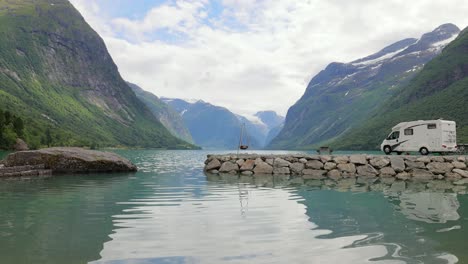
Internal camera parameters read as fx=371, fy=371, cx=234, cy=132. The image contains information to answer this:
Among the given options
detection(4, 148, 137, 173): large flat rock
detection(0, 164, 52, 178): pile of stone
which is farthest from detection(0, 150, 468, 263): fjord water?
detection(4, 148, 137, 173): large flat rock

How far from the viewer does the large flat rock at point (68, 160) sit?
3266cm

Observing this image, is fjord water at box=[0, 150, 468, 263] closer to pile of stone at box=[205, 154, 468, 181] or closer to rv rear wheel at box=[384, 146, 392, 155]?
pile of stone at box=[205, 154, 468, 181]

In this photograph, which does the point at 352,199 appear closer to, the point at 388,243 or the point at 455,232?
the point at 455,232

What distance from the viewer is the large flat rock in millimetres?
32656

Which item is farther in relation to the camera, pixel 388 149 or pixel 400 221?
pixel 388 149

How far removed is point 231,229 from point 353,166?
2518 cm

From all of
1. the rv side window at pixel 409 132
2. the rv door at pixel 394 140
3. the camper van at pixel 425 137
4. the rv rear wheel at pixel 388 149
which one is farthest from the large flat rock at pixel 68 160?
the rv side window at pixel 409 132

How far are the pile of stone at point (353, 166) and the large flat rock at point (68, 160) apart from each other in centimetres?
1112

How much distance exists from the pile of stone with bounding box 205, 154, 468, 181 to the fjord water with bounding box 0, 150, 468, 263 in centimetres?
1438

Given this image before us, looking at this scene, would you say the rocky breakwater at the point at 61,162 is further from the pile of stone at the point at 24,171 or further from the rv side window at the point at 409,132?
the rv side window at the point at 409,132

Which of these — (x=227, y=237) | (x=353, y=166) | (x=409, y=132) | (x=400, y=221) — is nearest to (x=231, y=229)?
(x=227, y=237)

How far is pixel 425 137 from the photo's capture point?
3953 centimetres

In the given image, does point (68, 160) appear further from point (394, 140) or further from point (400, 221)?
point (394, 140)

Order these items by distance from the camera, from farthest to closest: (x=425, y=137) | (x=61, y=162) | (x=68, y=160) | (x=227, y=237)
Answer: (x=425, y=137)
(x=68, y=160)
(x=61, y=162)
(x=227, y=237)
